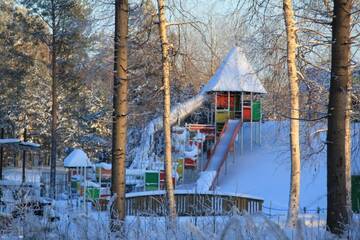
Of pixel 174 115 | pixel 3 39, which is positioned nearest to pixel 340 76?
pixel 174 115

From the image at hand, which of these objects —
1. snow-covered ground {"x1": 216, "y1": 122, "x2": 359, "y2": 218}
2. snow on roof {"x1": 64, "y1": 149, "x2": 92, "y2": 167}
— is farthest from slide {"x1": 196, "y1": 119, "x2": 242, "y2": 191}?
snow on roof {"x1": 64, "y1": 149, "x2": 92, "y2": 167}

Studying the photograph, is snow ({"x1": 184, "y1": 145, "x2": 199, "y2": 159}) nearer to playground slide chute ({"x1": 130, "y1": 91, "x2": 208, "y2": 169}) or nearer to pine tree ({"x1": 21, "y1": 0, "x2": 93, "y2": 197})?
playground slide chute ({"x1": 130, "y1": 91, "x2": 208, "y2": 169})

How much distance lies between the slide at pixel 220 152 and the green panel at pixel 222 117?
0.33 meters

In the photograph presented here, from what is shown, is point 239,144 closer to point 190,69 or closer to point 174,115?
point 174,115

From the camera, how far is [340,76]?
320 inches

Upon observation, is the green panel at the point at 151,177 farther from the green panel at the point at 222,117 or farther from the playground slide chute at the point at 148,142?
the green panel at the point at 222,117

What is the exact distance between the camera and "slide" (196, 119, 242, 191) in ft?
79.9

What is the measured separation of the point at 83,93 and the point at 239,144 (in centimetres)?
1291

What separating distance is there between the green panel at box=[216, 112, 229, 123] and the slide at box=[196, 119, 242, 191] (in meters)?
0.33

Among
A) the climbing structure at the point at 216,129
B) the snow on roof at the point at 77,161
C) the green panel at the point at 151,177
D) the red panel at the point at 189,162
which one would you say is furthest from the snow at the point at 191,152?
the snow on roof at the point at 77,161

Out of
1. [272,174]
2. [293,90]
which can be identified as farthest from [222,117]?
[293,90]

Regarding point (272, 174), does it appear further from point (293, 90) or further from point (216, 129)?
point (293, 90)

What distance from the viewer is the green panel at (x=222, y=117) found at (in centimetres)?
2900

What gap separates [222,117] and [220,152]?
2.40 m
